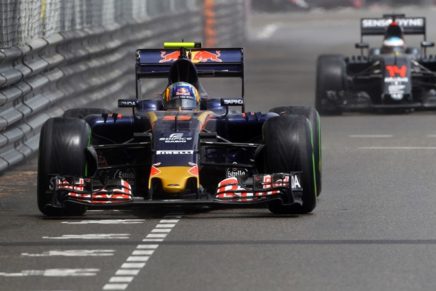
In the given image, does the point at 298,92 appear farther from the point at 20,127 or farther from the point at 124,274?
the point at 124,274

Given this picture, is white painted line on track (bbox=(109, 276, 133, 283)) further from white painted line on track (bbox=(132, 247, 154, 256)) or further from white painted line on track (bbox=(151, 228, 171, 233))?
white painted line on track (bbox=(151, 228, 171, 233))

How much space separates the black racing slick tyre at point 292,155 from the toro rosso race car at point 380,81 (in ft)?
36.0

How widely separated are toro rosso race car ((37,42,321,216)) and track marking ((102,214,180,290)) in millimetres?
186

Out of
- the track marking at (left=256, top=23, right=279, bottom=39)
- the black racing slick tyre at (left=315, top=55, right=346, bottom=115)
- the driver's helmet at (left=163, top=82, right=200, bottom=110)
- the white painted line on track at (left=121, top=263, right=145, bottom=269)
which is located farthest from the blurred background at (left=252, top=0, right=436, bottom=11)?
the white painted line on track at (left=121, top=263, right=145, bottom=269)

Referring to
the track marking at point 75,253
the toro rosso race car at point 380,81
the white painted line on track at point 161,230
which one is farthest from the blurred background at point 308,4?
the track marking at point 75,253

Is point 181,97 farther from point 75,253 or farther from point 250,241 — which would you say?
point 75,253

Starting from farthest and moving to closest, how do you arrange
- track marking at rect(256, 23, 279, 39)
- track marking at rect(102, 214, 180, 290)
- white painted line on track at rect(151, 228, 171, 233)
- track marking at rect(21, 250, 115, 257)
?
1. track marking at rect(256, 23, 279, 39)
2. white painted line on track at rect(151, 228, 171, 233)
3. track marking at rect(21, 250, 115, 257)
4. track marking at rect(102, 214, 180, 290)

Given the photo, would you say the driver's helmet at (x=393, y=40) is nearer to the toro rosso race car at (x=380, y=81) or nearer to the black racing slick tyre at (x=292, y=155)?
the toro rosso race car at (x=380, y=81)

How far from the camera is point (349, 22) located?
64938mm

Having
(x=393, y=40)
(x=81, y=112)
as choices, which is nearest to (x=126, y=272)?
(x=81, y=112)

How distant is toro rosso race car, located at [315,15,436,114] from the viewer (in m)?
23.5

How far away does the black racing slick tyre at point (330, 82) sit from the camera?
23.9 m

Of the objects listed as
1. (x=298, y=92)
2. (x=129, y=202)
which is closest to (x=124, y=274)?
(x=129, y=202)

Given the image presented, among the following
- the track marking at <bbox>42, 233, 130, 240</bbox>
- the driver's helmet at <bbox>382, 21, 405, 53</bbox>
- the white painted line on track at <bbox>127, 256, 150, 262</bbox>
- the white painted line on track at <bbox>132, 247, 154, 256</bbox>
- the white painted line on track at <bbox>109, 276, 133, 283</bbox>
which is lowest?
the track marking at <bbox>42, 233, 130, 240</bbox>
